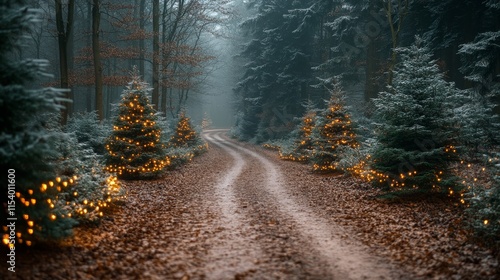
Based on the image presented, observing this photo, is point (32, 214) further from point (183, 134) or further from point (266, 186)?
point (183, 134)

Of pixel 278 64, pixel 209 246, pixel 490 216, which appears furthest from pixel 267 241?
pixel 278 64

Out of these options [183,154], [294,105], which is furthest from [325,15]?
[183,154]

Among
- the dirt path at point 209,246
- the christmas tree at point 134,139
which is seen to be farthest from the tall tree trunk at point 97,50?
the dirt path at point 209,246

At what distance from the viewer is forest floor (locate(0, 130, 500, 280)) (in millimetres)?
5566

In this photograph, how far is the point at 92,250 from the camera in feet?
20.7

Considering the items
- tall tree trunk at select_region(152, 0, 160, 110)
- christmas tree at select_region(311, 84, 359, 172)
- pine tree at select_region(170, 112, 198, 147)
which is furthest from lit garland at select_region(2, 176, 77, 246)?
pine tree at select_region(170, 112, 198, 147)

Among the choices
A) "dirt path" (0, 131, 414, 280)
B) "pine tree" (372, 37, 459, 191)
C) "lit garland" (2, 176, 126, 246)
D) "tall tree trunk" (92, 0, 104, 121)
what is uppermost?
"tall tree trunk" (92, 0, 104, 121)

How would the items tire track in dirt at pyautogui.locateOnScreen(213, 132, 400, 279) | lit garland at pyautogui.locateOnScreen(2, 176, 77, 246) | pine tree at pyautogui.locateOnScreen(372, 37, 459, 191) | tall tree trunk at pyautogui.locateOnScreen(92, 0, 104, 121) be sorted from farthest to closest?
tall tree trunk at pyautogui.locateOnScreen(92, 0, 104, 121) → pine tree at pyautogui.locateOnScreen(372, 37, 459, 191) → tire track in dirt at pyautogui.locateOnScreen(213, 132, 400, 279) → lit garland at pyautogui.locateOnScreen(2, 176, 77, 246)

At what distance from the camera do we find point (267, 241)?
281 inches

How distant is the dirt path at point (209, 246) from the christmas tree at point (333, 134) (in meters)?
6.13

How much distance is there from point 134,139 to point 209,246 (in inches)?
351

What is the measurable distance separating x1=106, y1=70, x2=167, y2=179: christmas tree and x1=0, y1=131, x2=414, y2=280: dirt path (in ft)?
8.85

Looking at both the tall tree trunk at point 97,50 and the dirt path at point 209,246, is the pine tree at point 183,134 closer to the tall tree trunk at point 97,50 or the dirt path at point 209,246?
the tall tree trunk at point 97,50

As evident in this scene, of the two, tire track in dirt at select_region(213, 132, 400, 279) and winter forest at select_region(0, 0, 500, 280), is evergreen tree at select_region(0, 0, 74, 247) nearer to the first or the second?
winter forest at select_region(0, 0, 500, 280)
